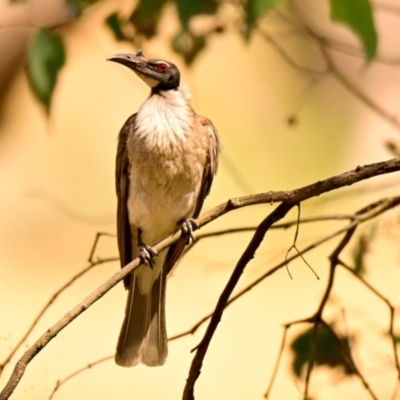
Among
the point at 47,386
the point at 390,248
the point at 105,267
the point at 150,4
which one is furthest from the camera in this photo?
the point at 105,267

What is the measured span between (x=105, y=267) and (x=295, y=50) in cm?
247

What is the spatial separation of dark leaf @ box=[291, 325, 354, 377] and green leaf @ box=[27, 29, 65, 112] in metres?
1.24

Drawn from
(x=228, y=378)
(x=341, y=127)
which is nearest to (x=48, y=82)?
(x=228, y=378)

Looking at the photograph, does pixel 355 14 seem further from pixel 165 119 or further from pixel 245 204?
pixel 165 119

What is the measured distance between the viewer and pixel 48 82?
300 centimetres

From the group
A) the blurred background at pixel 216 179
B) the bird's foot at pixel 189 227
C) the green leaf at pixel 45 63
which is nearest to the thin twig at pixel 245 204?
the green leaf at pixel 45 63

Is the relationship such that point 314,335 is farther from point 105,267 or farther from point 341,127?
point 341,127

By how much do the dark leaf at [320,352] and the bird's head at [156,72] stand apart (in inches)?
51.2

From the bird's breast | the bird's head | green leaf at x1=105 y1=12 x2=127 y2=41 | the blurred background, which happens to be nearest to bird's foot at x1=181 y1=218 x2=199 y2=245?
the bird's breast

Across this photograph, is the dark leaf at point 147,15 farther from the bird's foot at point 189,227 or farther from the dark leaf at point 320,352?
the dark leaf at point 320,352

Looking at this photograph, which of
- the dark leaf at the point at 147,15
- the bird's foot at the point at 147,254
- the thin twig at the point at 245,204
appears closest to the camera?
the thin twig at the point at 245,204

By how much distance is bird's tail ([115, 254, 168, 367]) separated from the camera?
11.8 feet

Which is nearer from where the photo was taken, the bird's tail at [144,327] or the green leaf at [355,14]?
the green leaf at [355,14]

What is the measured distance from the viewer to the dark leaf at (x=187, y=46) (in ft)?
11.8
